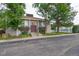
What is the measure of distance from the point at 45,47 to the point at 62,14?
649 millimetres

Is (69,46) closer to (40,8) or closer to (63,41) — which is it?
(63,41)

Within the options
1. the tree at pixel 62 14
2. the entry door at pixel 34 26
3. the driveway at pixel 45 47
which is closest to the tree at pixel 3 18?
the driveway at pixel 45 47

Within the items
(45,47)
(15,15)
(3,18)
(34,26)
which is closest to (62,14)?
(34,26)

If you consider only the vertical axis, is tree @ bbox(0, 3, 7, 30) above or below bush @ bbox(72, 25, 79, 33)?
above

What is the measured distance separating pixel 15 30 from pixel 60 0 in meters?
0.94

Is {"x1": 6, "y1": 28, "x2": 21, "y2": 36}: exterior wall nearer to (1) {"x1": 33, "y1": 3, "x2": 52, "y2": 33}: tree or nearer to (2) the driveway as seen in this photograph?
(2) the driveway

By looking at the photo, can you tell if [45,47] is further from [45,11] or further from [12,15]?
[12,15]

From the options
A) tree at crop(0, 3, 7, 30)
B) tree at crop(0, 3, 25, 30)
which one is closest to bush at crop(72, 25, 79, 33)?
tree at crop(0, 3, 25, 30)

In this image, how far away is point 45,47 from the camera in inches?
275

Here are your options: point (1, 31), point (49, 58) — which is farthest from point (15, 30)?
point (49, 58)

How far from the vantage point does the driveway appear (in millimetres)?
6902

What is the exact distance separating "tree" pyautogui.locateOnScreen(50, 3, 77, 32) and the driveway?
0.26 meters

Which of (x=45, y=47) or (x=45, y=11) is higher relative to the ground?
(x=45, y=11)

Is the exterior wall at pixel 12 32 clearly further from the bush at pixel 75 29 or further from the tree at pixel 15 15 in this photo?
the bush at pixel 75 29
